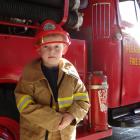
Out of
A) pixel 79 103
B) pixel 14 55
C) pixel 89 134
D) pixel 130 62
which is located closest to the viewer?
pixel 79 103

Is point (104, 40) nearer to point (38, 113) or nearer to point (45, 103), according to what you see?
point (45, 103)

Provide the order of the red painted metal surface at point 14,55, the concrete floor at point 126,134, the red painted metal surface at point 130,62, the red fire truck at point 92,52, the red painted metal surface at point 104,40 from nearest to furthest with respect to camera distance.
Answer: the red painted metal surface at point 14,55 < the red fire truck at point 92,52 < the red painted metal surface at point 104,40 < the red painted metal surface at point 130,62 < the concrete floor at point 126,134

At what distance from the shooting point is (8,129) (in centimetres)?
273

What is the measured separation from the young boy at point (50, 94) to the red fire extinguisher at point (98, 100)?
91 cm

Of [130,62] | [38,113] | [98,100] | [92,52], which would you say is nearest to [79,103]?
[38,113]

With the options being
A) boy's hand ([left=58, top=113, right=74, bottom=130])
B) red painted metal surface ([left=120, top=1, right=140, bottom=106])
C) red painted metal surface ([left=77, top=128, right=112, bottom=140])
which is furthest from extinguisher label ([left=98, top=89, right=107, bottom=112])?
boy's hand ([left=58, top=113, right=74, bottom=130])

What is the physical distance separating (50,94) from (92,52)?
5.18 ft

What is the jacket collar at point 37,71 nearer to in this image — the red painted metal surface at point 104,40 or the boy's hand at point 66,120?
the boy's hand at point 66,120

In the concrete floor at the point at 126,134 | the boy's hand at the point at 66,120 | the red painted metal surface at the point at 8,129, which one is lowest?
the concrete floor at the point at 126,134

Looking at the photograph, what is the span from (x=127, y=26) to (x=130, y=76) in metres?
0.59

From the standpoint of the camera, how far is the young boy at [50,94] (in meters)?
2.24

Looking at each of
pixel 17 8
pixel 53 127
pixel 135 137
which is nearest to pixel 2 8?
pixel 17 8

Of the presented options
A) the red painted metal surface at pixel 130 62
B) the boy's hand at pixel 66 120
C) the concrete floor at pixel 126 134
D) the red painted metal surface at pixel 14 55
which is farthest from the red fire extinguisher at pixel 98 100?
the concrete floor at pixel 126 134

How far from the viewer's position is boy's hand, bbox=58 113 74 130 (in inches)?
88.7
